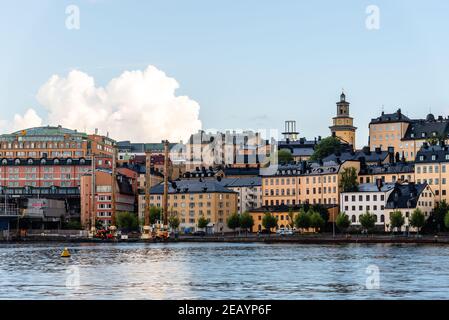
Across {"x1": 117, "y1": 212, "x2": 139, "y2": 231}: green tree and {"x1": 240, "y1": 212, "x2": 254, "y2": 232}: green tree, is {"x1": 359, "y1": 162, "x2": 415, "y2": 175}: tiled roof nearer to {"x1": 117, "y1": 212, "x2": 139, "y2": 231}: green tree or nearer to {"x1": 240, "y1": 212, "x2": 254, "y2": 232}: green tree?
{"x1": 240, "y1": 212, "x2": 254, "y2": 232}: green tree

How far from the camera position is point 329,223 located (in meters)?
142

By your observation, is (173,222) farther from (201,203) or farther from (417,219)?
(417,219)

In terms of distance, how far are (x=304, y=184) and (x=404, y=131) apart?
27529 mm

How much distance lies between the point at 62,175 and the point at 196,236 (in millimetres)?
54594

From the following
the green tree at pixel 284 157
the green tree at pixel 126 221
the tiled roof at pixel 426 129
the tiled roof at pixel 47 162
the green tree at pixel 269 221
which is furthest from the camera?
the tiled roof at pixel 47 162

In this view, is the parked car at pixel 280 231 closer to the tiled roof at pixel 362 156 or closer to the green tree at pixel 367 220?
the green tree at pixel 367 220

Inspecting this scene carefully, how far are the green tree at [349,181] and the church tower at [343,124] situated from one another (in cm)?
5123

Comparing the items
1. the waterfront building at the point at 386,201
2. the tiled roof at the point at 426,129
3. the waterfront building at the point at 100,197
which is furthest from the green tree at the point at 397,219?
the waterfront building at the point at 100,197

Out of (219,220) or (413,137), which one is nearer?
(219,220)

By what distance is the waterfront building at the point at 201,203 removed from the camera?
156m

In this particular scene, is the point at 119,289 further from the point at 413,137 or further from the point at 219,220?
the point at 413,137

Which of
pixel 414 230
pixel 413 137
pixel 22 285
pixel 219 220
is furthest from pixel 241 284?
pixel 413 137

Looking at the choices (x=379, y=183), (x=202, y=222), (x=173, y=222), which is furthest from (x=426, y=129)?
(x=173, y=222)

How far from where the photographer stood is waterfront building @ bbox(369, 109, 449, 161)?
16988 cm
